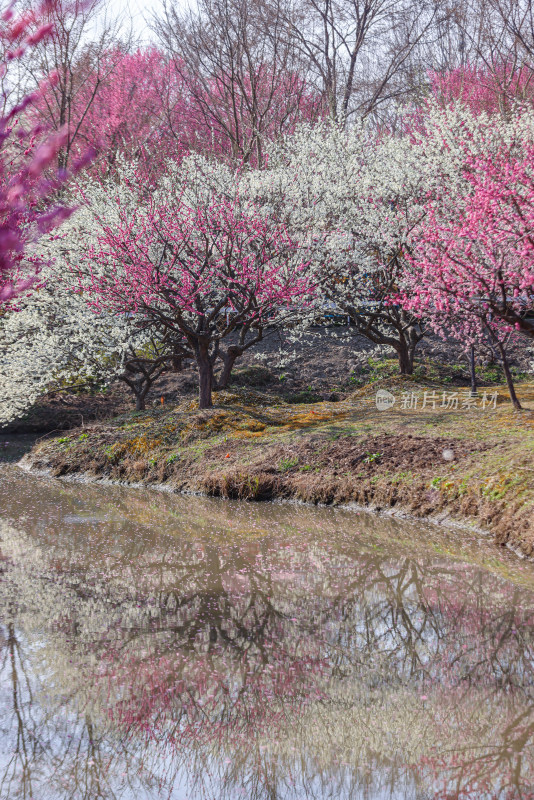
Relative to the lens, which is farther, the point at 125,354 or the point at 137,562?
the point at 125,354

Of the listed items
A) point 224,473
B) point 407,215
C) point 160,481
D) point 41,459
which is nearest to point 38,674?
point 224,473

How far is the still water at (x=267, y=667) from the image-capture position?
3.51 metres

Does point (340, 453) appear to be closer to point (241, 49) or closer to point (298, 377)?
point (298, 377)

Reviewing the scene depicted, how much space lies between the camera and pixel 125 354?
1524cm

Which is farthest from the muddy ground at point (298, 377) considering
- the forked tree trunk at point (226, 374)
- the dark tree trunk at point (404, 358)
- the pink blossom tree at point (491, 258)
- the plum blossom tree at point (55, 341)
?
the pink blossom tree at point (491, 258)

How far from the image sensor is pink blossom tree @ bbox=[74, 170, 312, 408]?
12539 millimetres

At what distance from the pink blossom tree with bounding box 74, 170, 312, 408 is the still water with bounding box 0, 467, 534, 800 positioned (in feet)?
17.7

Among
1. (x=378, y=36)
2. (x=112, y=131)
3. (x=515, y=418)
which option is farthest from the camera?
(x=112, y=131)

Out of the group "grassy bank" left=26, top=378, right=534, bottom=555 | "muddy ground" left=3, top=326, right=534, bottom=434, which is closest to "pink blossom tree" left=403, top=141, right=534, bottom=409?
"grassy bank" left=26, top=378, right=534, bottom=555

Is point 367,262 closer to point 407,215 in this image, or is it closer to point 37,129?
point 407,215

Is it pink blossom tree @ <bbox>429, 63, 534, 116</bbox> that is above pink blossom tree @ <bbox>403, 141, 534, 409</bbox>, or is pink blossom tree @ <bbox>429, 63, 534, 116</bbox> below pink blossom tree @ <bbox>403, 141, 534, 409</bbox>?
above

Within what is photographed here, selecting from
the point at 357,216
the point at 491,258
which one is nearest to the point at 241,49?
the point at 357,216

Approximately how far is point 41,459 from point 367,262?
24.4 ft

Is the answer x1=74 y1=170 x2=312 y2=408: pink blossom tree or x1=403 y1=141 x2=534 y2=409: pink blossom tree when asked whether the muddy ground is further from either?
x1=403 y1=141 x2=534 y2=409: pink blossom tree
